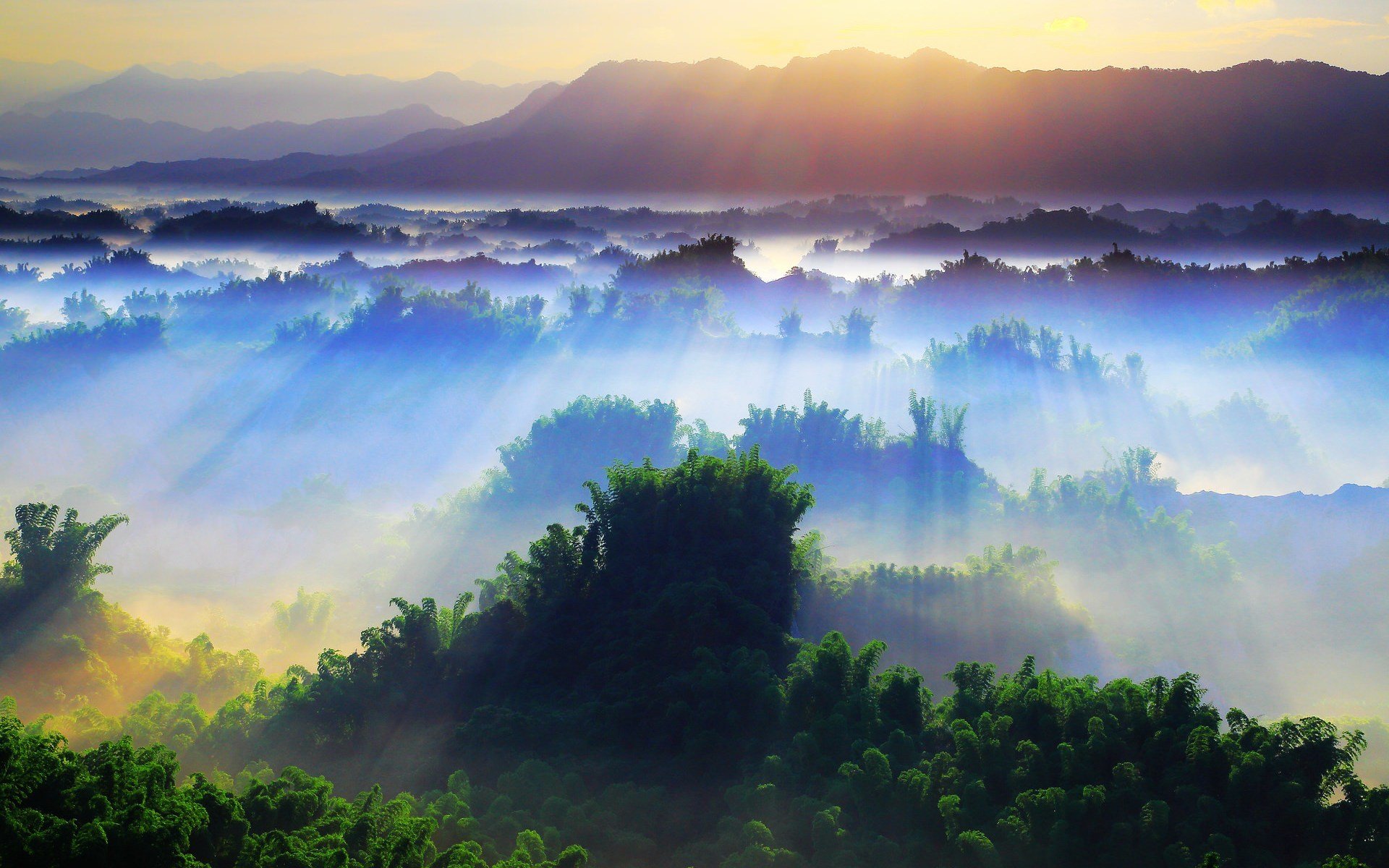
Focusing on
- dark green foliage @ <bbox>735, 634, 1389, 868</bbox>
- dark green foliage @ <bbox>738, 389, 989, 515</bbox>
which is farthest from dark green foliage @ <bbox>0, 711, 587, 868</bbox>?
dark green foliage @ <bbox>738, 389, 989, 515</bbox>

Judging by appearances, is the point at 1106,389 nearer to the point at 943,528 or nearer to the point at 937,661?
the point at 943,528

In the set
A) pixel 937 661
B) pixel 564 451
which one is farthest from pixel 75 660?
pixel 564 451

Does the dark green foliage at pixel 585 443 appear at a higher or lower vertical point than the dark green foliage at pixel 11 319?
lower

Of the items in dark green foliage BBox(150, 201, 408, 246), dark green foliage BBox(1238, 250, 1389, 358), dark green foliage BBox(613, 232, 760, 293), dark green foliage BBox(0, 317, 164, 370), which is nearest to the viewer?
dark green foliage BBox(1238, 250, 1389, 358)

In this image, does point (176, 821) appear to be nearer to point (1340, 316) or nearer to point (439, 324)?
point (1340, 316)

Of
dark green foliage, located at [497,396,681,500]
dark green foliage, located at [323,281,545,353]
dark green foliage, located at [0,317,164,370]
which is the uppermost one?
dark green foliage, located at [323,281,545,353]

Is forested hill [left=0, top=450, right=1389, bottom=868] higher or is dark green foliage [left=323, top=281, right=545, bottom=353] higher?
dark green foliage [left=323, top=281, right=545, bottom=353]

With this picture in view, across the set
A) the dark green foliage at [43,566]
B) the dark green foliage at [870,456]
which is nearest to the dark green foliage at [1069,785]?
the dark green foliage at [43,566]

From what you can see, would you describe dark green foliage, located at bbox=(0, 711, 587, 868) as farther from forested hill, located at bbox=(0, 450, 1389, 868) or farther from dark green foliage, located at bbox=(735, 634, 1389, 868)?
dark green foliage, located at bbox=(735, 634, 1389, 868)

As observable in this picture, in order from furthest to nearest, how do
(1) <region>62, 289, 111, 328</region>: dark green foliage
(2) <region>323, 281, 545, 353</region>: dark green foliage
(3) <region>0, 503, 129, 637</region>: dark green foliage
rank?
(1) <region>62, 289, 111, 328</region>: dark green foliage, (2) <region>323, 281, 545, 353</region>: dark green foliage, (3) <region>0, 503, 129, 637</region>: dark green foliage

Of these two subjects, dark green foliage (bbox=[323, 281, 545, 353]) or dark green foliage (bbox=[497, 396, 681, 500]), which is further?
dark green foliage (bbox=[323, 281, 545, 353])

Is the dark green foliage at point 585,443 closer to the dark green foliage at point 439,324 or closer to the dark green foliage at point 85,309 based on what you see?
the dark green foliage at point 439,324
